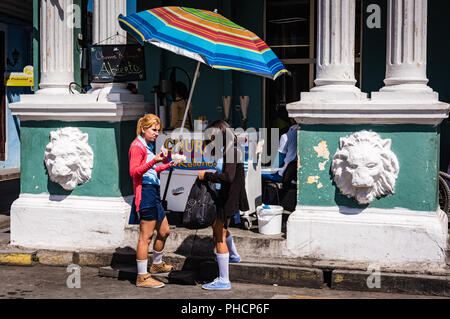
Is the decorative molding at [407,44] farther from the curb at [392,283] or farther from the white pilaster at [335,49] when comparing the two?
the curb at [392,283]

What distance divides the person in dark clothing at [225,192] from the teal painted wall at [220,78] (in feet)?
14.4

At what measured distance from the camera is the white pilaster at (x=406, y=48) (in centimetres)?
748

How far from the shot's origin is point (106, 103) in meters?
8.32

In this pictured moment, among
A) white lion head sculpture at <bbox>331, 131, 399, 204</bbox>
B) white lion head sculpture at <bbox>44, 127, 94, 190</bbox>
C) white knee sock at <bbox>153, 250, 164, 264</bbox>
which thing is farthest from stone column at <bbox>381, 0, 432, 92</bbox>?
white lion head sculpture at <bbox>44, 127, 94, 190</bbox>

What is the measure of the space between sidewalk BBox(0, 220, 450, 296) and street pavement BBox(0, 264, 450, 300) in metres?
0.09

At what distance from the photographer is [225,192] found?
7.01 metres

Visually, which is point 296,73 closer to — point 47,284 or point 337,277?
point 337,277

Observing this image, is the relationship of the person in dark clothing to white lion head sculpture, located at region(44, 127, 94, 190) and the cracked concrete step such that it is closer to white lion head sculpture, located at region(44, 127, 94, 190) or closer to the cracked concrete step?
the cracked concrete step

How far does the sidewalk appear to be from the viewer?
6992mm

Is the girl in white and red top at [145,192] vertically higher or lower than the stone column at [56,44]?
lower

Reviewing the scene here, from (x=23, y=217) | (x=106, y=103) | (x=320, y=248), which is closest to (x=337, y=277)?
(x=320, y=248)

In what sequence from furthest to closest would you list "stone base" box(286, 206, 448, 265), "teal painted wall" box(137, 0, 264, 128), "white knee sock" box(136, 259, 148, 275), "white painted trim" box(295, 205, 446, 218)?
"teal painted wall" box(137, 0, 264, 128), "white painted trim" box(295, 205, 446, 218), "stone base" box(286, 206, 448, 265), "white knee sock" box(136, 259, 148, 275)

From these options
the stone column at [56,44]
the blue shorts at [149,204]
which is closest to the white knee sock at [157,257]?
the blue shorts at [149,204]
